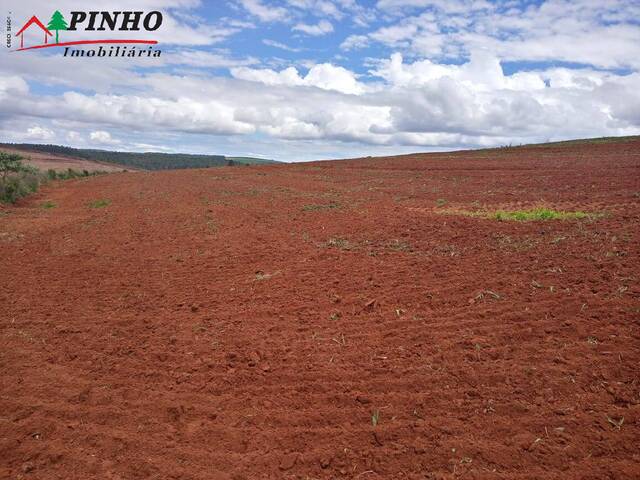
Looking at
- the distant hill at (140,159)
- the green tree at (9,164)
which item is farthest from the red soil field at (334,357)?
the distant hill at (140,159)

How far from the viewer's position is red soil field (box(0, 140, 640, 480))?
11.5ft

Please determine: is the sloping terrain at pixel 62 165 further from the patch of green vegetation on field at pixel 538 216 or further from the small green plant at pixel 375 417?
the small green plant at pixel 375 417

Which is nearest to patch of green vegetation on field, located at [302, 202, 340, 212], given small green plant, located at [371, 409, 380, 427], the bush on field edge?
small green plant, located at [371, 409, 380, 427]

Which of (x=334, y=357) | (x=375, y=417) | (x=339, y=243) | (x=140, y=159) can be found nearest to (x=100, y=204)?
(x=339, y=243)

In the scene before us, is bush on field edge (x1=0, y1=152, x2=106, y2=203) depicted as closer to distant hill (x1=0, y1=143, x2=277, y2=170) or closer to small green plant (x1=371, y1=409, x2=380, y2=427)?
small green plant (x1=371, y1=409, x2=380, y2=427)

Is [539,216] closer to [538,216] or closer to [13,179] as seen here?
[538,216]

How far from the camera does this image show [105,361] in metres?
5.14

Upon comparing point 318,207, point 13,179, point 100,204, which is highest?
point 13,179

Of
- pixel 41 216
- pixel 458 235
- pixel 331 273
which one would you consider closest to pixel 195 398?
pixel 331 273

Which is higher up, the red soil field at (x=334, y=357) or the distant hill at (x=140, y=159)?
the distant hill at (x=140, y=159)

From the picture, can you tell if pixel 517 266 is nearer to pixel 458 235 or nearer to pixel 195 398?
pixel 458 235

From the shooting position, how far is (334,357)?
16.3 ft

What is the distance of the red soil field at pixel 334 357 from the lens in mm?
3520

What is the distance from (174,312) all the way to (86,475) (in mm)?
3249
